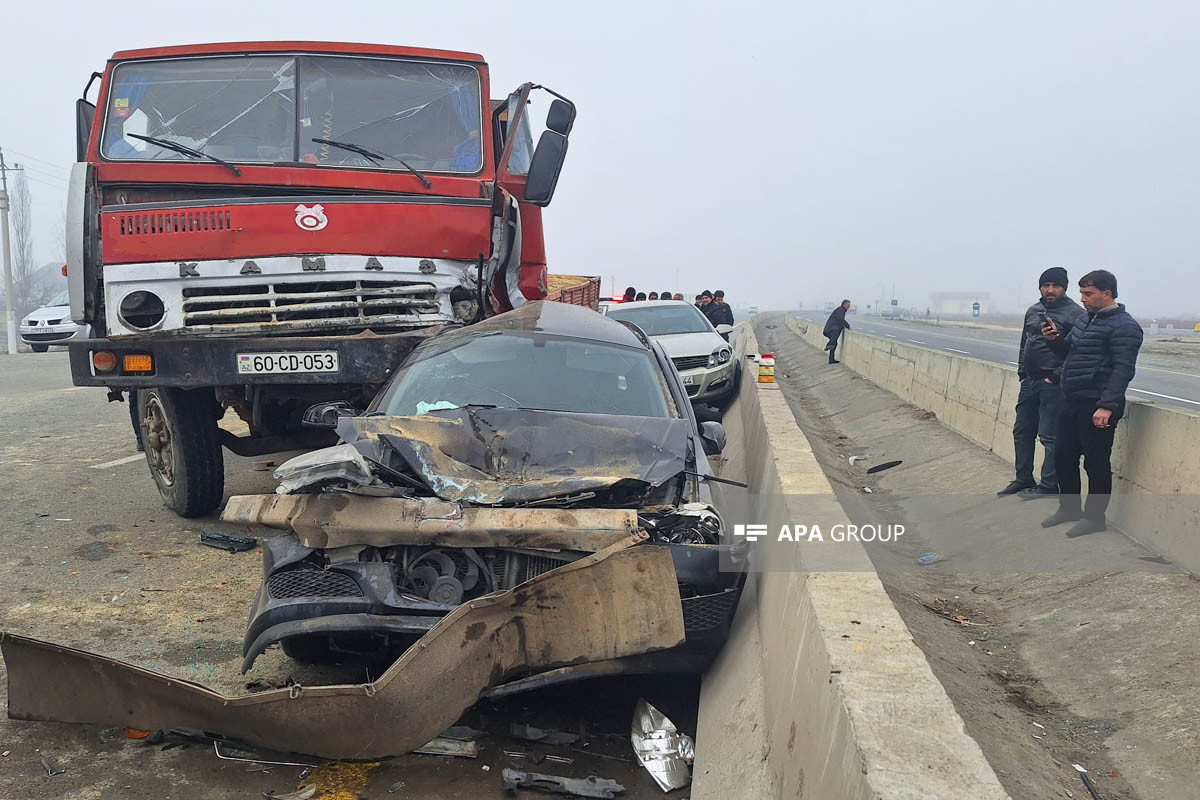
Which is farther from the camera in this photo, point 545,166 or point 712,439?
point 545,166

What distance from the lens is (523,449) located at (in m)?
4.41

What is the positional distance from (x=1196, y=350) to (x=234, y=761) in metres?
37.2

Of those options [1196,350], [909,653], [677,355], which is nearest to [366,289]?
[909,653]

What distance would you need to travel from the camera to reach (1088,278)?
616 centimetres

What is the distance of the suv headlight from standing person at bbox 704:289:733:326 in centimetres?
598

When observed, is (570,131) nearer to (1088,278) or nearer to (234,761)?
(1088,278)

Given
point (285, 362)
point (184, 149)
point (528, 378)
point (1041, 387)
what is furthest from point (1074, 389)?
point (184, 149)

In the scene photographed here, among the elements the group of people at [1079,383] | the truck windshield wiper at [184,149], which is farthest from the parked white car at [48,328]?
the group of people at [1079,383]

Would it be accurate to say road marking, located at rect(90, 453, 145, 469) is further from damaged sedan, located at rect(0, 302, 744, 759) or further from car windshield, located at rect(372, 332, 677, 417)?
damaged sedan, located at rect(0, 302, 744, 759)

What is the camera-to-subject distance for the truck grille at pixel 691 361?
12945 mm

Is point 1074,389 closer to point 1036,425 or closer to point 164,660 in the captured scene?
point 1036,425

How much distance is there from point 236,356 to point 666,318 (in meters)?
8.83

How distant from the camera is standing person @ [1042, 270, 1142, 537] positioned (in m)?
5.81

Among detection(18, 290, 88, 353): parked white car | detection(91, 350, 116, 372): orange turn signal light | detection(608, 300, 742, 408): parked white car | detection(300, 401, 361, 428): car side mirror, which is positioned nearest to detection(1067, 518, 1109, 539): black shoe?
detection(300, 401, 361, 428): car side mirror
